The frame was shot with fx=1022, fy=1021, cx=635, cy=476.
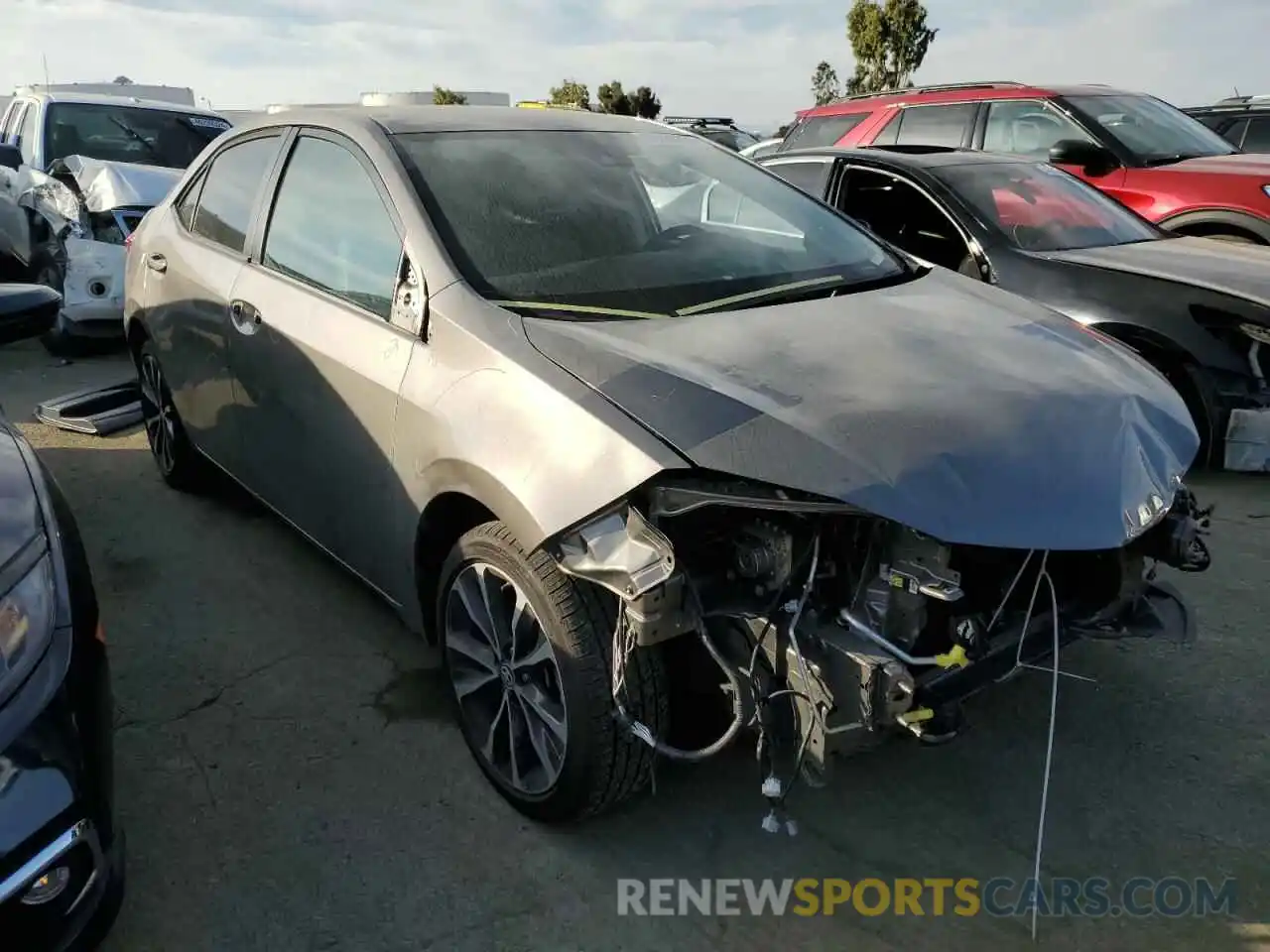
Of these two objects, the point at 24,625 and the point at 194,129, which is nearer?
the point at 24,625

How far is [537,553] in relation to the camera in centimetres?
235

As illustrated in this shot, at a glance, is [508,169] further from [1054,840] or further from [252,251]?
[1054,840]

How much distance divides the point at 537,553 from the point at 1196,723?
81.3 inches

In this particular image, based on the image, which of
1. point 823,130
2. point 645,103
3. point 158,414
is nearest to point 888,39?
point 645,103

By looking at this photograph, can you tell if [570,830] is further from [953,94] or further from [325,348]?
[953,94]

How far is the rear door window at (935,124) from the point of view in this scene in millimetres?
7902

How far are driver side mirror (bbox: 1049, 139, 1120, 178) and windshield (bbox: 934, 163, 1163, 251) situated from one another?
45.6 inches

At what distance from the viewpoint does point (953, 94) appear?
798cm

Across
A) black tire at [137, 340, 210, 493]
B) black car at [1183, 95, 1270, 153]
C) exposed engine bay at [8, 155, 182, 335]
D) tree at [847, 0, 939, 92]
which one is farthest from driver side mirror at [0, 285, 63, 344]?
tree at [847, 0, 939, 92]

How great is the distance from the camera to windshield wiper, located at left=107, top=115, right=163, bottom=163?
8.70 metres

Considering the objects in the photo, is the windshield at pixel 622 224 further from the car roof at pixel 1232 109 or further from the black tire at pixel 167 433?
the car roof at pixel 1232 109

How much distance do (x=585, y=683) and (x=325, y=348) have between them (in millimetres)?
1363

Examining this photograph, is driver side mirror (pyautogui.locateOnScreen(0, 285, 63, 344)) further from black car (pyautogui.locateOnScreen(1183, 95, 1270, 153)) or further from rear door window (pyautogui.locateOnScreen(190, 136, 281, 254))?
black car (pyautogui.locateOnScreen(1183, 95, 1270, 153))

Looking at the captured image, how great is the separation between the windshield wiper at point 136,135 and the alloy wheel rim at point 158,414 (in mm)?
4892
